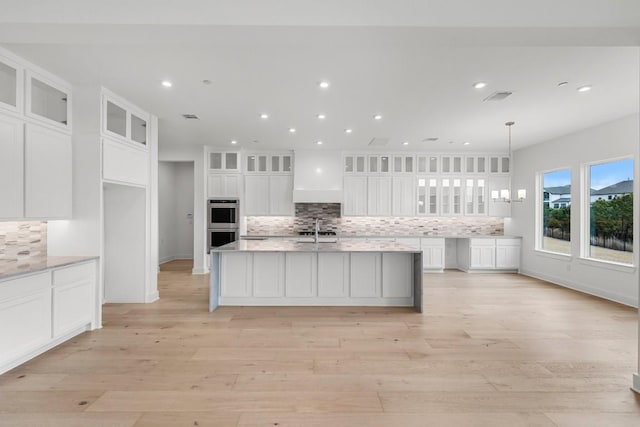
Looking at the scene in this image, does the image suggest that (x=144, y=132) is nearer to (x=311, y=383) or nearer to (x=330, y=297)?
(x=330, y=297)

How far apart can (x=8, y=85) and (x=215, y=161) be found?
4485 millimetres

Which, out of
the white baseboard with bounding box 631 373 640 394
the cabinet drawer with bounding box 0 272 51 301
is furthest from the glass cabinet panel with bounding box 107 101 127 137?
the white baseboard with bounding box 631 373 640 394

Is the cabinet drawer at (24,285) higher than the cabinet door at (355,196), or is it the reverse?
the cabinet door at (355,196)

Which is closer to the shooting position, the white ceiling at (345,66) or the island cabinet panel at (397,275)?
the white ceiling at (345,66)

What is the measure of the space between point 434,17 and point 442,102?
241cm

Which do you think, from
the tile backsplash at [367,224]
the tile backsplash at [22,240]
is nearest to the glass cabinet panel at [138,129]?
the tile backsplash at [22,240]

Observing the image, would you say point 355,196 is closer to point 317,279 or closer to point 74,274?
point 317,279

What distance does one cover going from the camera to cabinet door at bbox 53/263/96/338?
3230mm

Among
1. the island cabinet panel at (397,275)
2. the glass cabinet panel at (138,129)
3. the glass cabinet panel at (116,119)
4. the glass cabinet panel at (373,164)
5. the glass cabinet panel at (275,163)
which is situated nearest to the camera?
the glass cabinet panel at (116,119)

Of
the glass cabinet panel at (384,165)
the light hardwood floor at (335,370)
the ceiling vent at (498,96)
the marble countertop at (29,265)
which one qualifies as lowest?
the light hardwood floor at (335,370)

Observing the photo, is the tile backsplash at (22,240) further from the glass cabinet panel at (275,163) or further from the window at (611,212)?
the window at (611,212)

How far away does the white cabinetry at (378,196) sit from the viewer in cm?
778

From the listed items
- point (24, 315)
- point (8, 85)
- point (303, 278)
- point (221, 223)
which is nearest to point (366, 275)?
point (303, 278)

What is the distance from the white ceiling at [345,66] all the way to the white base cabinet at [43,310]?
6.57 feet
